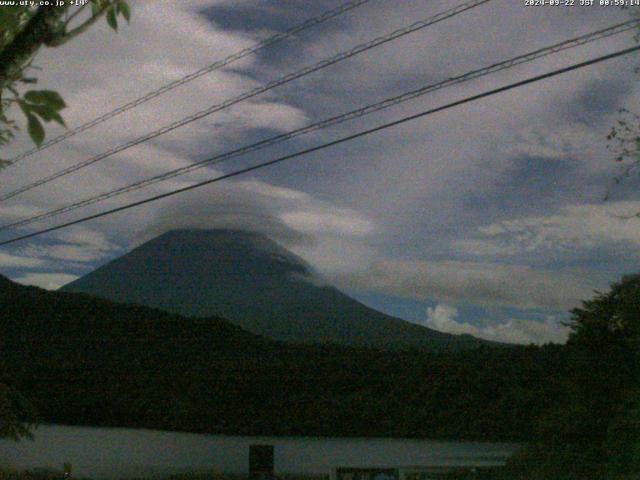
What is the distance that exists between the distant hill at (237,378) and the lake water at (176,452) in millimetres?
259

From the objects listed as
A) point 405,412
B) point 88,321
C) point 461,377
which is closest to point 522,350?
point 461,377

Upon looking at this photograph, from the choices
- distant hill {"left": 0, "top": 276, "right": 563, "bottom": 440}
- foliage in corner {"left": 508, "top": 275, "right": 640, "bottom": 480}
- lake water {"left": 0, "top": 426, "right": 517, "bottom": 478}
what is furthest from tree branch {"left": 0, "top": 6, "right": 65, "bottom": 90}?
lake water {"left": 0, "top": 426, "right": 517, "bottom": 478}

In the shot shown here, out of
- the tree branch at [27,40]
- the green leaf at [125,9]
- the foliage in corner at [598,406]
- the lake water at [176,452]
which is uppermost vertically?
the green leaf at [125,9]

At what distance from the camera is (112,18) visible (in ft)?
9.09

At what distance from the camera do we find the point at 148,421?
16.9 m

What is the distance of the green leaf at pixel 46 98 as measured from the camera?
2291 millimetres

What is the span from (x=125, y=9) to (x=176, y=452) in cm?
1468

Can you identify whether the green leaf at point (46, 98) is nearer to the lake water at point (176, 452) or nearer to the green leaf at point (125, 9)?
the green leaf at point (125, 9)

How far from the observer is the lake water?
14330 mm

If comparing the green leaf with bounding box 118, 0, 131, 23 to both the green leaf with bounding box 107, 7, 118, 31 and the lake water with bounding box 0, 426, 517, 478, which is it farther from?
the lake water with bounding box 0, 426, 517, 478

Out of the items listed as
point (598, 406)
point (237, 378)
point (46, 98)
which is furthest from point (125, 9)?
point (237, 378)

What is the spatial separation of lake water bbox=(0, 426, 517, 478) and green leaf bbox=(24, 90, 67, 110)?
12.4m

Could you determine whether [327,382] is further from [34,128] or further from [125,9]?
[34,128]

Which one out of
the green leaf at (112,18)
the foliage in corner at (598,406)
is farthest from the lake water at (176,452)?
the green leaf at (112,18)
